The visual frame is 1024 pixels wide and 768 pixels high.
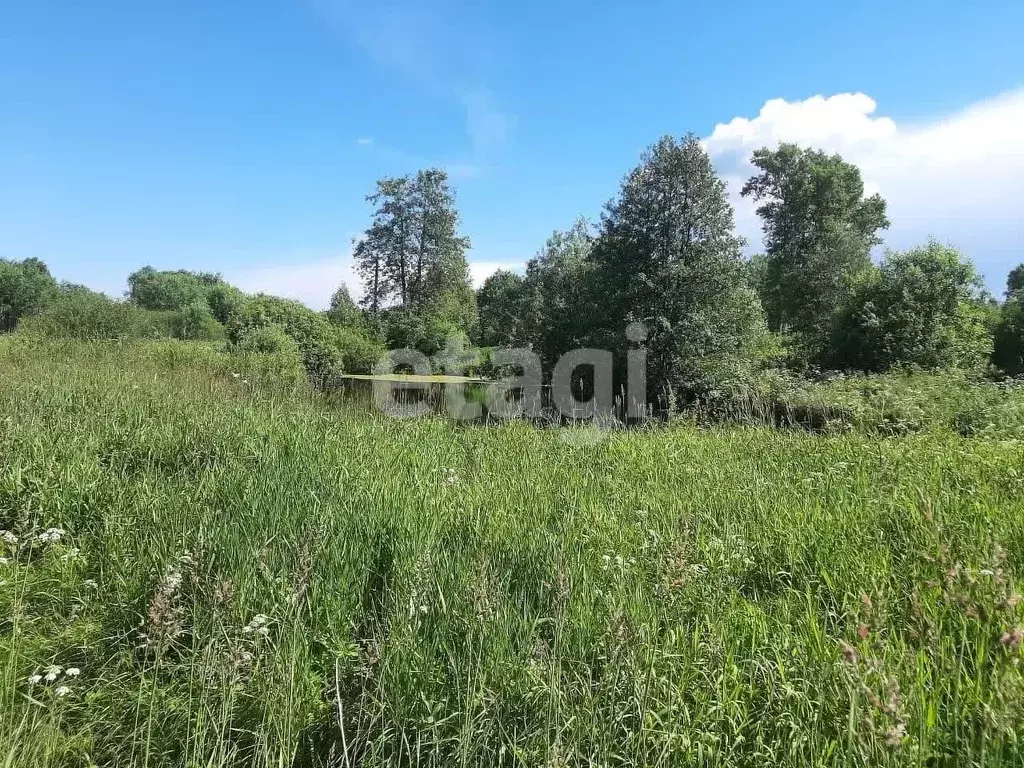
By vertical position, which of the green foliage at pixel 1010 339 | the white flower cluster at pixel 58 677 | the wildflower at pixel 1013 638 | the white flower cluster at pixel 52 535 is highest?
the green foliage at pixel 1010 339

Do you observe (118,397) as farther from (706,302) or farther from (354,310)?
(354,310)

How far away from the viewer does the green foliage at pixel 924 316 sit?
50.6 ft

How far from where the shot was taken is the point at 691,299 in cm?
1431

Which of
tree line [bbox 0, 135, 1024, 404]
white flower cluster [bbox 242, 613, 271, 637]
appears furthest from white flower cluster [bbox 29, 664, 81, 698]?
tree line [bbox 0, 135, 1024, 404]

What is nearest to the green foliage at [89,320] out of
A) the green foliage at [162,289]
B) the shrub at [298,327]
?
the shrub at [298,327]

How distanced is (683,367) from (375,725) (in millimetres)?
13390

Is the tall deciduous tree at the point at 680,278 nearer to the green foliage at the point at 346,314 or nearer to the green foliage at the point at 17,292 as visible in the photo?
the green foliage at the point at 346,314

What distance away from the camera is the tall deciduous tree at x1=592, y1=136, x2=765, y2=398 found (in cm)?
1397

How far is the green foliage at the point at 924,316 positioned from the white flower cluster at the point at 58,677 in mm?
17742

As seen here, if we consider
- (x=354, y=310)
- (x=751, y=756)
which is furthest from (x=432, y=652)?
(x=354, y=310)

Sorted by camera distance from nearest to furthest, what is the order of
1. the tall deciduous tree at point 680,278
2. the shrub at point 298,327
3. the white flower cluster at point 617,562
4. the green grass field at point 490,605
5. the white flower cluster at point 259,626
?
the green grass field at point 490,605, the white flower cluster at point 259,626, the white flower cluster at point 617,562, the tall deciduous tree at point 680,278, the shrub at point 298,327

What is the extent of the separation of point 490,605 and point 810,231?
98.6 ft
